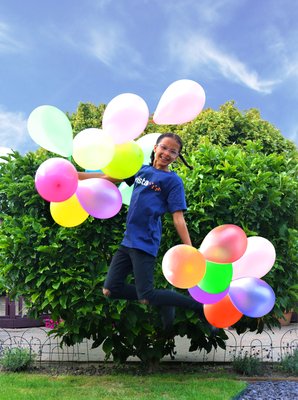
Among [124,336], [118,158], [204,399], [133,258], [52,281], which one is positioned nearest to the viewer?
[133,258]

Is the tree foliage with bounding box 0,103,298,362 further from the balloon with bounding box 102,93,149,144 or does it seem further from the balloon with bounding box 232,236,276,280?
the balloon with bounding box 102,93,149,144

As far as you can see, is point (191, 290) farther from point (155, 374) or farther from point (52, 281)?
point (155, 374)

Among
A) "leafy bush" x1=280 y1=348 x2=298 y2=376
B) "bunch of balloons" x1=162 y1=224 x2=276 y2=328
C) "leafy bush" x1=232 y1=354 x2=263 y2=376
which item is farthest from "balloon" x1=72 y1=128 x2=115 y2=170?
"leafy bush" x1=280 y1=348 x2=298 y2=376

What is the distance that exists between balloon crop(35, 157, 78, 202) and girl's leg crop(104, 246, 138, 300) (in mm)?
627

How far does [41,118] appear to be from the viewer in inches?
168

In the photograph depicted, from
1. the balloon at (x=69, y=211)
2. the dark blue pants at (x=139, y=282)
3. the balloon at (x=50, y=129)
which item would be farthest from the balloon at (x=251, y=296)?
the balloon at (x=50, y=129)

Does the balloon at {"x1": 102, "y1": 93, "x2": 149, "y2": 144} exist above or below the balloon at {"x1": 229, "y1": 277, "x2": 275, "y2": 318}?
above

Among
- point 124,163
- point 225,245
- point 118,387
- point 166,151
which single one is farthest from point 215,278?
point 118,387

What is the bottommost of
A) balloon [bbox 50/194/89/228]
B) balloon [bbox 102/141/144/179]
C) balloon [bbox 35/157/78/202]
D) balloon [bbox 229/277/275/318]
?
balloon [bbox 229/277/275/318]

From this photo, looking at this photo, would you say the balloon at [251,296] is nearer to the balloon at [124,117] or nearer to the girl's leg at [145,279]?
the girl's leg at [145,279]

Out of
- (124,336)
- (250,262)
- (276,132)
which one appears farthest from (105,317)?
(276,132)

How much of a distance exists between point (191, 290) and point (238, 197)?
179 cm

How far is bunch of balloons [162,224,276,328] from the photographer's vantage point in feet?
11.5

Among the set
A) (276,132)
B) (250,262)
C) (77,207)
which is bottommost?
(250,262)
